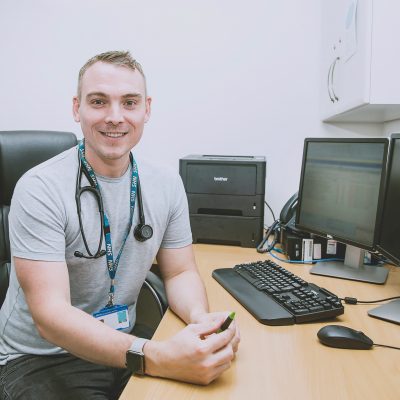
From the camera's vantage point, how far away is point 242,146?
2.13 meters

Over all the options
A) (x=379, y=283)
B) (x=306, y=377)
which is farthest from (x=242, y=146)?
(x=306, y=377)

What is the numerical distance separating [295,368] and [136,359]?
329 mm

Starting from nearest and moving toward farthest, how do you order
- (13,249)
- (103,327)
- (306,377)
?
(306,377)
(103,327)
(13,249)

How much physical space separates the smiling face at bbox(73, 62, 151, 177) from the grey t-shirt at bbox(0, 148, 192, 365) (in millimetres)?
51

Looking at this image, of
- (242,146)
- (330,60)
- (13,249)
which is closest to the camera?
(13,249)

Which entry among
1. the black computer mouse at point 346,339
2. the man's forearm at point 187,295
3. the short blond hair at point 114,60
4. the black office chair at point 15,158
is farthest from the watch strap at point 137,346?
the short blond hair at point 114,60

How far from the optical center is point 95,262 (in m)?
1.17

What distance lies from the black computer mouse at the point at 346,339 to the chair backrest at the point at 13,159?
43.4 inches

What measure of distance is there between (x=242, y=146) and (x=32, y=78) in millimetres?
1180

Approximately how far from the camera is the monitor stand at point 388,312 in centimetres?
108

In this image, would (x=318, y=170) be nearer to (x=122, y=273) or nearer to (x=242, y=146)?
(x=242, y=146)

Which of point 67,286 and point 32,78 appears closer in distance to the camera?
point 67,286

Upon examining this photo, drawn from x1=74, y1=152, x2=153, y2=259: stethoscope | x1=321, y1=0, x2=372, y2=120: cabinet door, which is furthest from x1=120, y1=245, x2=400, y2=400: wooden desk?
x1=321, y1=0, x2=372, y2=120: cabinet door

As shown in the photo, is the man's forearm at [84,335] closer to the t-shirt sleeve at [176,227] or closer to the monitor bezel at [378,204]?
the t-shirt sleeve at [176,227]
